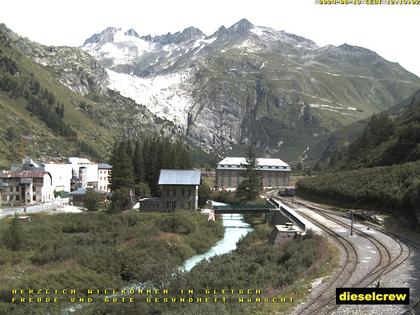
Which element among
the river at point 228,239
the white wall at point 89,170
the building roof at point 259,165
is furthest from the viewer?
the building roof at point 259,165

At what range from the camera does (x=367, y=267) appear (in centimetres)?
3462

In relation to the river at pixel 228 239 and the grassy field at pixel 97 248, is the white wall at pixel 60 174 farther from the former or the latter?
the river at pixel 228 239

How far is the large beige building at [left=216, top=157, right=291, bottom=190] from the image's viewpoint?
6334 inches

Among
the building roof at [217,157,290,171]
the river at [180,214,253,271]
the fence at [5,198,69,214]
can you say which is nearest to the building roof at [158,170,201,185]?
the river at [180,214,253,271]

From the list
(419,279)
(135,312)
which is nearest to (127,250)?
(135,312)

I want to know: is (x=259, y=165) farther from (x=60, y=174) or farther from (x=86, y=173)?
(x=60, y=174)

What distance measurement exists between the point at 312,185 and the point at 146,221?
44.5 metres

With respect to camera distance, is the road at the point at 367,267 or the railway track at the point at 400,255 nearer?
the railway track at the point at 400,255

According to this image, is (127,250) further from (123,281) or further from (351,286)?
(351,286)

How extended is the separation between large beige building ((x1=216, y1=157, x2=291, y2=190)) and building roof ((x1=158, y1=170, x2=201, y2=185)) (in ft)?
233

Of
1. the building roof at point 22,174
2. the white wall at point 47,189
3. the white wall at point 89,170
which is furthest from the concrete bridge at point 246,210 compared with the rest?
the white wall at point 89,170

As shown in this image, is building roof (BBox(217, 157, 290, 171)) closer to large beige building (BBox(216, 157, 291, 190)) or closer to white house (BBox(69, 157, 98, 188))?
large beige building (BBox(216, 157, 291, 190))

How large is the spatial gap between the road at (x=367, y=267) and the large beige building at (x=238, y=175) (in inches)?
4154

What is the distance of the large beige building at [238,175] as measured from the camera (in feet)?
528
